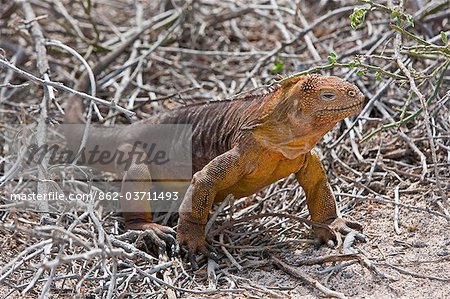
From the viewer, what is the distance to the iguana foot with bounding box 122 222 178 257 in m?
4.40

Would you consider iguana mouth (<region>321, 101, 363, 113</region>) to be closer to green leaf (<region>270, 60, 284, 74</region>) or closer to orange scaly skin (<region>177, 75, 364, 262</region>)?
orange scaly skin (<region>177, 75, 364, 262</region>)

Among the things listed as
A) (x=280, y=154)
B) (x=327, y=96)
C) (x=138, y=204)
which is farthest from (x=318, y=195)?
(x=138, y=204)

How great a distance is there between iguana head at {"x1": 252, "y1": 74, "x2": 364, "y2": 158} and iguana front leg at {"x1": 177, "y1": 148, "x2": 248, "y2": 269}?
0.24 metres

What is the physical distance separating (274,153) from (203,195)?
1.67 feet

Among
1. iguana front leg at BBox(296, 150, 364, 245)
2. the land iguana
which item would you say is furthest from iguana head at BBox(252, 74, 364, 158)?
iguana front leg at BBox(296, 150, 364, 245)

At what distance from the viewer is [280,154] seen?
436cm

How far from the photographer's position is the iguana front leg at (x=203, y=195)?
4.32 metres

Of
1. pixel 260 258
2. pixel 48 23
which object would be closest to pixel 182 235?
pixel 260 258

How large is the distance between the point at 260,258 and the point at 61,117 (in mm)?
2595

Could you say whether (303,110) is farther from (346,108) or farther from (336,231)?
(336,231)

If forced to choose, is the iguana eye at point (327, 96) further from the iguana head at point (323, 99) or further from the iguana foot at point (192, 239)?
the iguana foot at point (192, 239)

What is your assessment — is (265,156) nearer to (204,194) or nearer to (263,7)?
(204,194)

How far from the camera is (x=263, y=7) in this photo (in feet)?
23.3

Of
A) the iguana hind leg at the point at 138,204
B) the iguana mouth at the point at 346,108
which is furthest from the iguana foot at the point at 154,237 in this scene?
the iguana mouth at the point at 346,108
